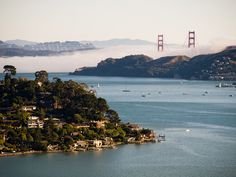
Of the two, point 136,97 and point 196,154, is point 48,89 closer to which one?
point 196,154

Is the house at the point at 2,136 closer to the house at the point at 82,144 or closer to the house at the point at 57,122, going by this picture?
the house at the point at 57,122

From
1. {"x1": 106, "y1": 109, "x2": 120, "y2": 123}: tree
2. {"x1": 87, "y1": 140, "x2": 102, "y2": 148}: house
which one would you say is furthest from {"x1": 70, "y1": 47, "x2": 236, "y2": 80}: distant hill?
{"x1": 87, "y1": 140, "x2": 102, "y2": 148}: house

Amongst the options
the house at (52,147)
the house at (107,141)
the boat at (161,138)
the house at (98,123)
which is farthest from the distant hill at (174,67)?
→ the house at (52,147)

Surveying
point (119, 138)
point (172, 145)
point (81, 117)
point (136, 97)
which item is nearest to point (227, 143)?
point (172, 145)

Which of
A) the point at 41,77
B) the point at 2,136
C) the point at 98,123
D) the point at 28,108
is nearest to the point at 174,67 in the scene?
the point at 41,77

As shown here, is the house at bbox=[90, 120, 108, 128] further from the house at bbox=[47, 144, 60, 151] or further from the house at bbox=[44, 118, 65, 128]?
the house at bbox=[47, 144, 60, 151]

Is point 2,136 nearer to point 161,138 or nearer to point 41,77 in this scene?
point 161,138
